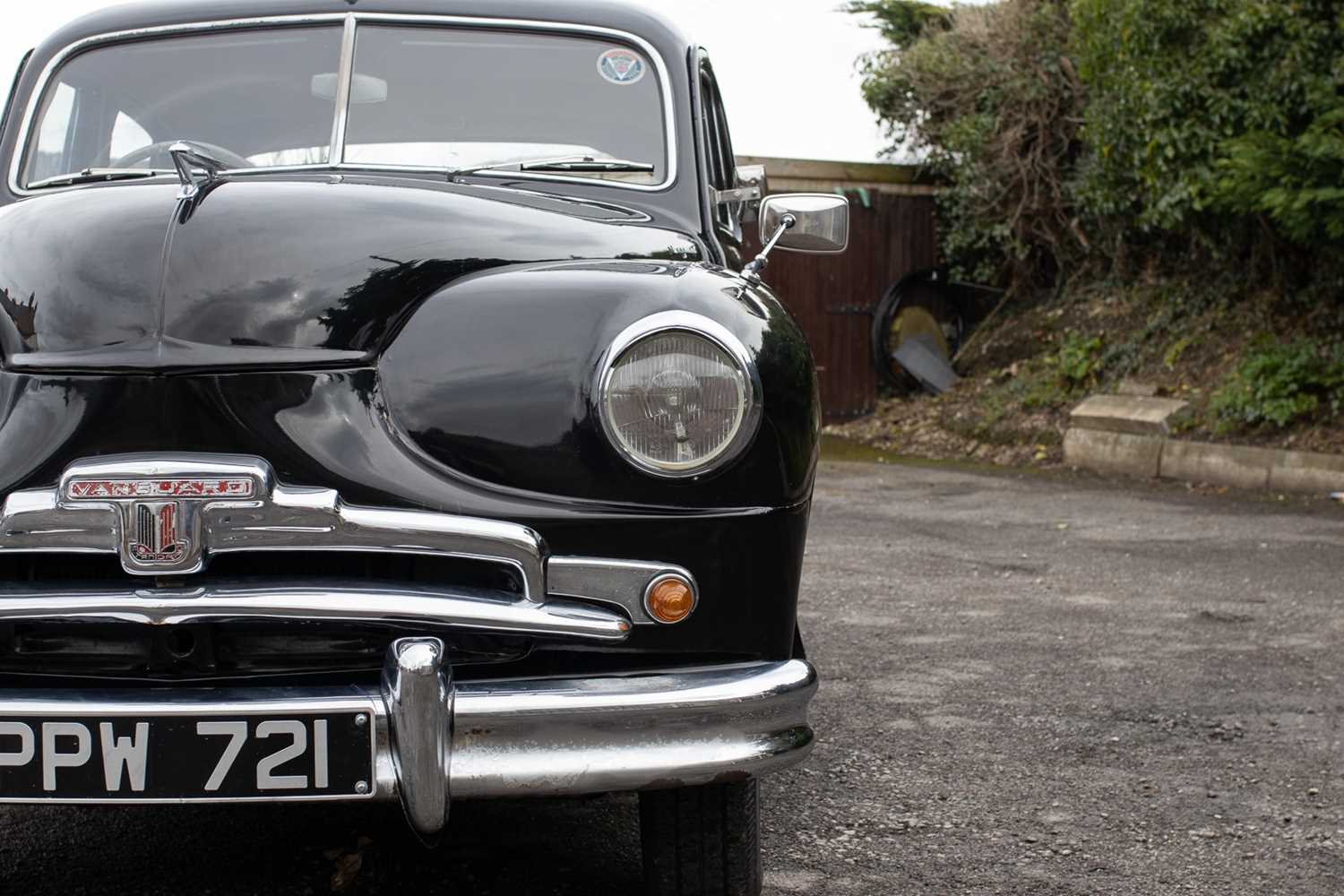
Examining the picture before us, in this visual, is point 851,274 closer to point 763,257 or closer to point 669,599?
point 763,257

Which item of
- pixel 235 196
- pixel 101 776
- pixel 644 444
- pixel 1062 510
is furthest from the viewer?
pixel 1062 510

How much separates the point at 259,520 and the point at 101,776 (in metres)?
0.39

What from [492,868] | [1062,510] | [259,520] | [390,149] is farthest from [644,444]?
[1062,510]

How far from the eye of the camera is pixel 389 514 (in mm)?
1989

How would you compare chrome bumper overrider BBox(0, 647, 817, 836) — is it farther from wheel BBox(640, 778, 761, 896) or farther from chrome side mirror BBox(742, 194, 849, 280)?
chrome side mirror BBox(742, 194, 849, 280)

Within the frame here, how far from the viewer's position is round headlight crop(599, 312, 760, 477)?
2.06 metres

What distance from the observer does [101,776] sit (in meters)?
1.91

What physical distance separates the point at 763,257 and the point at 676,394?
0.72 m

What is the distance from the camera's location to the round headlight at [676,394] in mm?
2062

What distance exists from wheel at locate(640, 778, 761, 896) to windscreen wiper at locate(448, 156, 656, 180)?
1.41m

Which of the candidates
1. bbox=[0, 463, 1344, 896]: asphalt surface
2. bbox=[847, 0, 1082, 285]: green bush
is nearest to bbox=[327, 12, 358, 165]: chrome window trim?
A: bbox=[0, 463, 1344, 896]: asphalt surface

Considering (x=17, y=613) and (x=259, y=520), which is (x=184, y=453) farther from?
(x=17, y=613)

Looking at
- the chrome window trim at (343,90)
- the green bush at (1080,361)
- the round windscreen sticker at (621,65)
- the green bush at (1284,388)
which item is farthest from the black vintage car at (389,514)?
the green bush at (1080,361)

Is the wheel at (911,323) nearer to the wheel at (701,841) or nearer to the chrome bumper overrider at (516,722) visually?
the wheel at (701,841)
